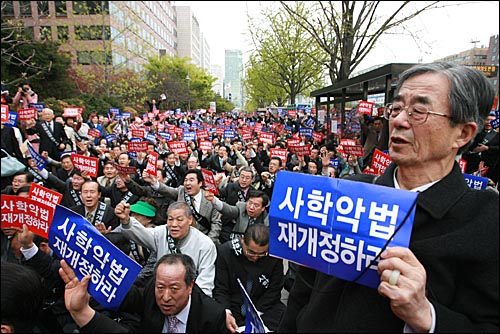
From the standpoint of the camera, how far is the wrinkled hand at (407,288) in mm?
966

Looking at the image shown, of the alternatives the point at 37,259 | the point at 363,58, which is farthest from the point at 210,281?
the point at 363,58

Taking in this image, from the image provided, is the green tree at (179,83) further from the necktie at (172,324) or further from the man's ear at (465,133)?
the man's ear at (465,133)

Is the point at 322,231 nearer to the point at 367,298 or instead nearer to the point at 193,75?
the point at 367,298

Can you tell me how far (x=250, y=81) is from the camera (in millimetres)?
38469

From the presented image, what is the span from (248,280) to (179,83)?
3622 centimetres

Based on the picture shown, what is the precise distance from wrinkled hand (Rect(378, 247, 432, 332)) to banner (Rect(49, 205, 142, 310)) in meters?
1.50

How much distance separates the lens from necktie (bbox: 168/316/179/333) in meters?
2.26

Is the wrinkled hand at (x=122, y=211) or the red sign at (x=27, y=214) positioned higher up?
the red sign at (x=27, y=214)

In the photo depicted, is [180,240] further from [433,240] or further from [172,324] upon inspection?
[433,240]

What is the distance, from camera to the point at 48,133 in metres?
7.51

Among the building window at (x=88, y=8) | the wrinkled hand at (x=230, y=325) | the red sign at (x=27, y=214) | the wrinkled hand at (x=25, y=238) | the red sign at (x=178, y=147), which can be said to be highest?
the building window at (x=88, y=8)

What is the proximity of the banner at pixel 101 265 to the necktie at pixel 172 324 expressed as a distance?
0.43 m

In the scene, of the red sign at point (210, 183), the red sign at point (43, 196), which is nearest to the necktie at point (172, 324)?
the red sign at point (43, 196)

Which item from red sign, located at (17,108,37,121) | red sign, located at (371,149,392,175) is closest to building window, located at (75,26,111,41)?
red sign, located at (17,108,37,121)
